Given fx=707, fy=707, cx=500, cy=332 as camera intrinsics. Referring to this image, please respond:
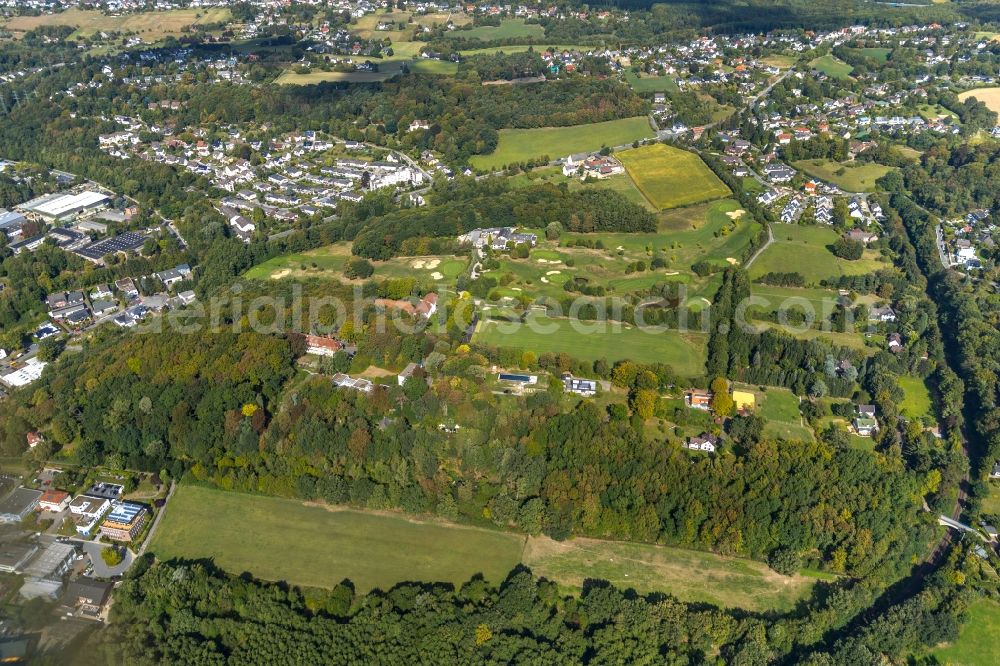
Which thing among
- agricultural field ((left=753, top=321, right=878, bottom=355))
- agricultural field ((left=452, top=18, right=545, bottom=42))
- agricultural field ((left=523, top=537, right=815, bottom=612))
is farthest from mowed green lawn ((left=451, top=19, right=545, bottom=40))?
agricultural field ((left=523, top=537, right=815, bottom=612))

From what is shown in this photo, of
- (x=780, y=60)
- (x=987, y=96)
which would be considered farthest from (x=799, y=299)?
(x=780, y=60)

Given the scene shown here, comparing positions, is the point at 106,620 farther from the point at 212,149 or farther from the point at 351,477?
the point at 212,149

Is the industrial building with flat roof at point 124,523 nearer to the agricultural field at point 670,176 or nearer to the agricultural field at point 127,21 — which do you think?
the agricultural field at point 670,176

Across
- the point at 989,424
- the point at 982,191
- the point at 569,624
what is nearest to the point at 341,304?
the point at 569,624

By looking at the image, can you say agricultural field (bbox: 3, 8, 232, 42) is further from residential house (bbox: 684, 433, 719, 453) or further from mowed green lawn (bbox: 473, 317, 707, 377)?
residential house (bbox: 684, 433, 719, 453)

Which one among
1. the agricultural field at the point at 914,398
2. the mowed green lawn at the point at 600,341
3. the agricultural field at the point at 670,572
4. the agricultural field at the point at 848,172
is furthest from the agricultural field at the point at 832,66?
the agricultural field at the point at 670,572
